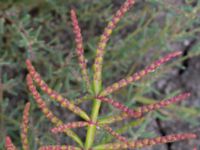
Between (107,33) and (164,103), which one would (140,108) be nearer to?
(164,103)

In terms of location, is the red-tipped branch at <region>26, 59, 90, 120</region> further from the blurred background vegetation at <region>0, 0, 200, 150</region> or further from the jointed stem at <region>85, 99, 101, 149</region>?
the blurred background vegetation at <region>0, 0, 200, 150</region>

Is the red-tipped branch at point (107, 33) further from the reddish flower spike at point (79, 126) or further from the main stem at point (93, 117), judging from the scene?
the reddish flower spike at point (79, 126)

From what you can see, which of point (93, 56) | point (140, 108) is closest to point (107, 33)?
point (140, 108)

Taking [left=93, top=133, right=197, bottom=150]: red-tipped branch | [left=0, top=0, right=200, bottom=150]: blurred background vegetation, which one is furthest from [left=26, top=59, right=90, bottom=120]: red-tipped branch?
[left=0, top=0, right=200, bottom=150]: blurred background vegetation

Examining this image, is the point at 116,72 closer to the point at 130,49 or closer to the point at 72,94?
the point at 130,49

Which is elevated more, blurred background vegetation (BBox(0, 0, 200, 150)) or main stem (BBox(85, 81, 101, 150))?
blurred background vegetation (BBox(0, 0, 200, 150))
